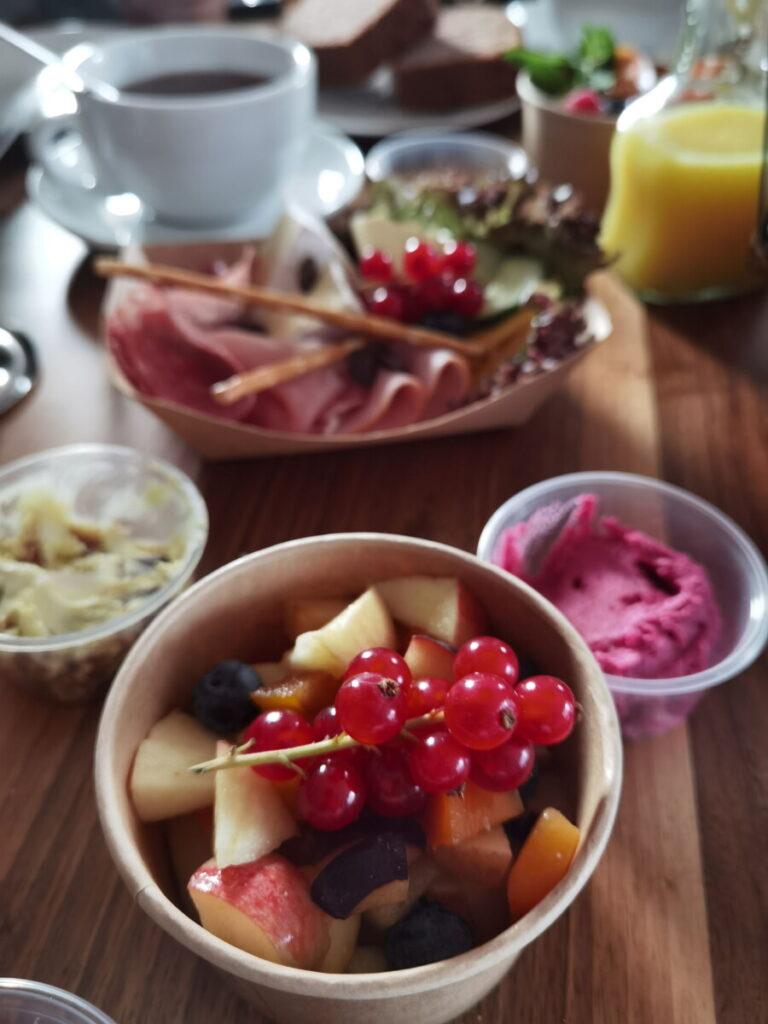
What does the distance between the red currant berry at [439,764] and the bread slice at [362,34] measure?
1.27 m

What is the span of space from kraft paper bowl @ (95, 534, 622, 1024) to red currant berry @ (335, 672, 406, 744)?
105 millimetres

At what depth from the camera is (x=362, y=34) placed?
4.50 feet

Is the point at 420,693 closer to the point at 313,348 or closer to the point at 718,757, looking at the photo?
the point at 718,757

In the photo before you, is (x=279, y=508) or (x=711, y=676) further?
(x=279, y=508)

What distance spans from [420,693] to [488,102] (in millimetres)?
1202

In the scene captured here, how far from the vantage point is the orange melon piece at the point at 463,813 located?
44cm

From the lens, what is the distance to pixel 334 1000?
0.37m

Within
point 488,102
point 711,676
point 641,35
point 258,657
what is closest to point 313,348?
point 258,657

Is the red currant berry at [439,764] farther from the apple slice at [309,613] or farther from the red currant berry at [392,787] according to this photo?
the apple slice at [309,613]

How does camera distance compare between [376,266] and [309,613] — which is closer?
[309,613]

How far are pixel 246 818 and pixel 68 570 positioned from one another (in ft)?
0.90

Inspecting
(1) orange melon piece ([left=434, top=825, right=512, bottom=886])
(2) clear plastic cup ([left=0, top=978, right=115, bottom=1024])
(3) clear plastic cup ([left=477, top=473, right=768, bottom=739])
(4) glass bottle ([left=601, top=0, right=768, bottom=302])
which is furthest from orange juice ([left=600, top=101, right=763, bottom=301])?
(2) clear plastic cup ([left=0, top=978, right=115, bottom=1024])

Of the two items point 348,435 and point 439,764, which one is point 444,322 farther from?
point 439,764

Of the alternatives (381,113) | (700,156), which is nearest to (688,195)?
(700,156)
